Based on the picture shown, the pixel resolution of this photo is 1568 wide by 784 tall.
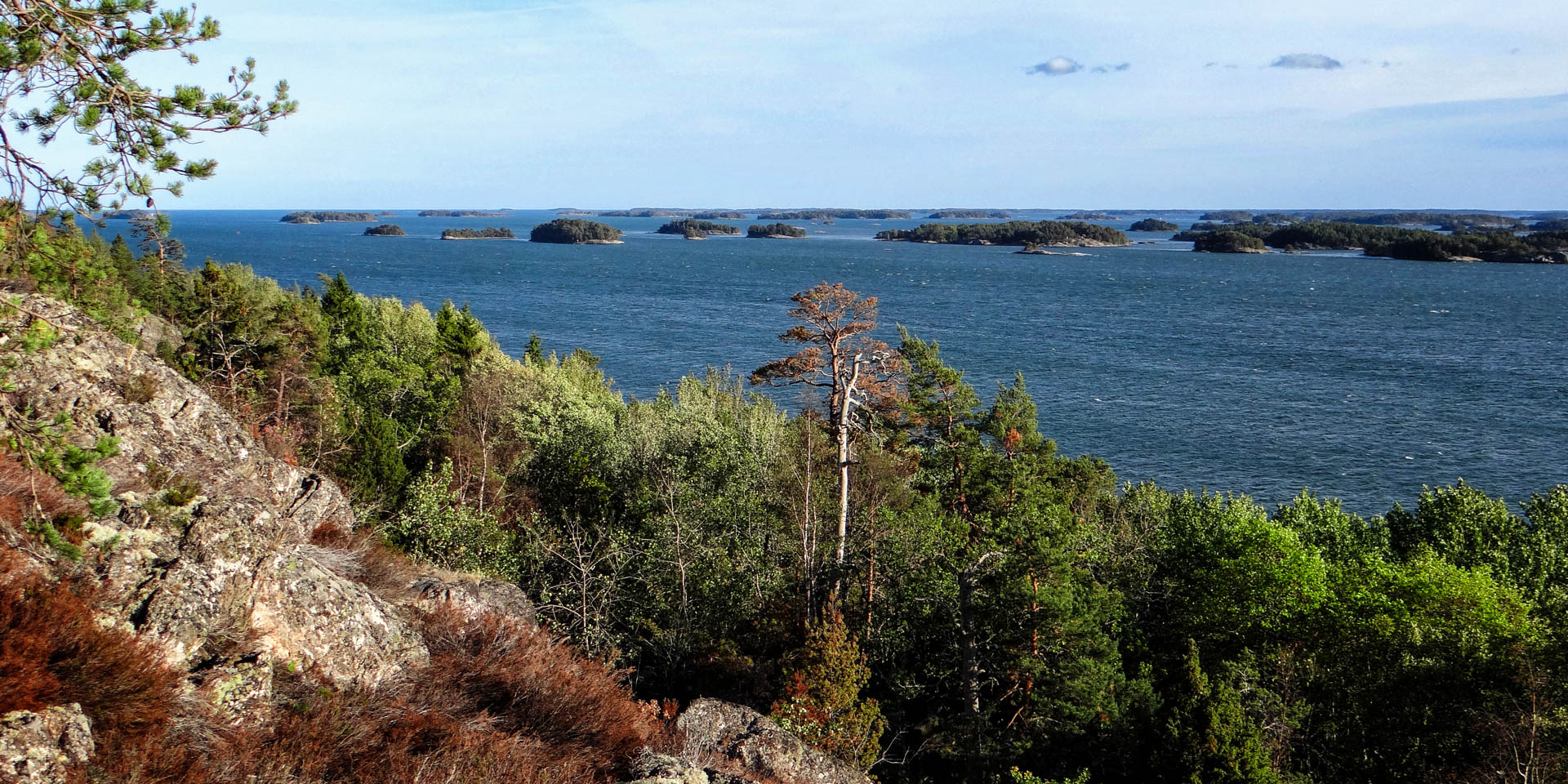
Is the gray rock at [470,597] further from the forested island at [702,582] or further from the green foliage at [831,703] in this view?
the green foliage at [831,703]

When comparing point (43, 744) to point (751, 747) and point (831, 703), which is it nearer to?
point (751, 747)

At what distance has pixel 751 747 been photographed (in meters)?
12.9

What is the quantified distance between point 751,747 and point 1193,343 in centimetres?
9290

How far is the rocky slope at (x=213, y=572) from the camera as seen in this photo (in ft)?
27.7

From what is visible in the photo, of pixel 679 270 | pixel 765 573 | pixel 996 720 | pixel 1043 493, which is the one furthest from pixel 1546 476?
pixel 679 270

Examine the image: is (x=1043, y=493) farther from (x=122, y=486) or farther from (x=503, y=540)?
(x=122, y=486)

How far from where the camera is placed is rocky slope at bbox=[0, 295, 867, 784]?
8.44 m

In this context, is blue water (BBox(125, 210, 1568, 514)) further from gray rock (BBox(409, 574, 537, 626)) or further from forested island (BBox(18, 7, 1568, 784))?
gray rock (BBox(409, 574, 537, 626))

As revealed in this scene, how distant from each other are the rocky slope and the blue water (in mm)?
44579

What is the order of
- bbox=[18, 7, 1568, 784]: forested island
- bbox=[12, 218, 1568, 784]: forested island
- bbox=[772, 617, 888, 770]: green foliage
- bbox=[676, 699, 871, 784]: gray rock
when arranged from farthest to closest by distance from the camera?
bbox=[772, 617, 888, 770]: green foliage, bbox=[676, 699, 871, 784]: gray rock, bbox=[12, 218, 1568, 784]: forested island, bbox=[18, 7, 1568, 784]: forested island

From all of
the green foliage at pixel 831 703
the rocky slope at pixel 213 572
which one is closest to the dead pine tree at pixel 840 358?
the green foliage at pixel 831 703

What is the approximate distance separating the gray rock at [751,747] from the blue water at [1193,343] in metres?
42.0

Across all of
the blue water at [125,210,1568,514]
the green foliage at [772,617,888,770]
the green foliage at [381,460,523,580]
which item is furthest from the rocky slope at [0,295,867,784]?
the blue water at [125,210,1568,514]

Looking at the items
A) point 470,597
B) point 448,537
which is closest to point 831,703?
point 470,597
